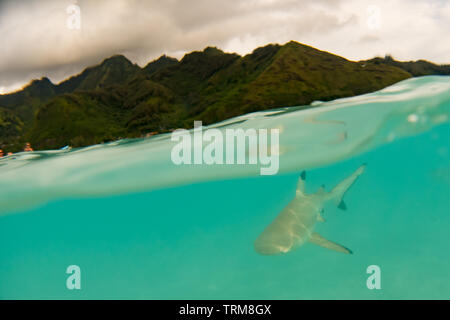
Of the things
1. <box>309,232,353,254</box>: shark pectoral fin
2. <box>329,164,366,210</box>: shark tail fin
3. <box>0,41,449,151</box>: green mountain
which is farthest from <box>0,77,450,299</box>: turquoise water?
<box>0,41,449,151</box>: green mountain

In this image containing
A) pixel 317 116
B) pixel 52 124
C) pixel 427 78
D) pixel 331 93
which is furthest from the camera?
pixel 52 124

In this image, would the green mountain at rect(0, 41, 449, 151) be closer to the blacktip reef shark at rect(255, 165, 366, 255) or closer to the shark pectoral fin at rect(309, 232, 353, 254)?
the blacktip reef shark at rect(255, 165, 366, 255)

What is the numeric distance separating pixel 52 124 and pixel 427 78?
182 metres

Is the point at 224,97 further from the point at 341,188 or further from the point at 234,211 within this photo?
the point at 341,188

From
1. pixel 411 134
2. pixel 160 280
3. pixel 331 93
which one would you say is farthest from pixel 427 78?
pixel 331 93

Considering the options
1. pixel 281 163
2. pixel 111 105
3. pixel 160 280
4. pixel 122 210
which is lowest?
pixel 160 280

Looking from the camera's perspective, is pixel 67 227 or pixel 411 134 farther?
pixel 67 227

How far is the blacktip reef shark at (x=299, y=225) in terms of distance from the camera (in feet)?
19.9

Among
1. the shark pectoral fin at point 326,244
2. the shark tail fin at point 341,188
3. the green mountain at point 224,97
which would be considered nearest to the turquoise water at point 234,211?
the shark tail fin at point 341,188

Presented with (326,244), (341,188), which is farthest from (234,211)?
(326,244)

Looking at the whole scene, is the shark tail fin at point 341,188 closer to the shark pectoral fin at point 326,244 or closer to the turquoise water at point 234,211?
the shark pectoral fin at point 326,244

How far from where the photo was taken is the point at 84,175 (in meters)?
10.3

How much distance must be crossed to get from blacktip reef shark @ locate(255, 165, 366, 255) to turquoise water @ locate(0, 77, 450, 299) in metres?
3.84
